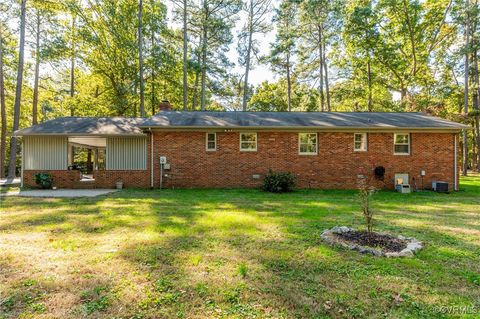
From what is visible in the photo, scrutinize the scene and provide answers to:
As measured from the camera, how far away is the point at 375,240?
4.51m

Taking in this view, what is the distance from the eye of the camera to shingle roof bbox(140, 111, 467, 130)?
11766 mm

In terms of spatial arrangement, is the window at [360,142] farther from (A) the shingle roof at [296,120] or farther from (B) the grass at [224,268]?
(B) the grass at [224,268]

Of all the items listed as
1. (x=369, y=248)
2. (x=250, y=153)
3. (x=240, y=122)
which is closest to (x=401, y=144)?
(x=250, y=153)

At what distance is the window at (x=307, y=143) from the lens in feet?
40.0

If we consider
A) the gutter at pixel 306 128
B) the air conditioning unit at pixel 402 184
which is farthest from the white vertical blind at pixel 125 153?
the air conditioning unit at pixel 402 184

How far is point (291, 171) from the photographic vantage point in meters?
12.1

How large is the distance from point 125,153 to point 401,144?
507 inches

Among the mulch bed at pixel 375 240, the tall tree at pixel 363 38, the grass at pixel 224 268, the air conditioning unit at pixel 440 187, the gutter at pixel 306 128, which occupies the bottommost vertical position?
the grass at pixel 224 268

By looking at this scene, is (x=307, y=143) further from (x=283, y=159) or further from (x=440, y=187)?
(x=440, y=187)

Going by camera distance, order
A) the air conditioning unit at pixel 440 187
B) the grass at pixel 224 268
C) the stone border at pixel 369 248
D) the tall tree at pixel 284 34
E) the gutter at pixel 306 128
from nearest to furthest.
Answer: the grass at pixel 224 268 → the stone border at pixel 369 248 → the air conditioning unit at pixel 440 187 → the gutter at pixel 306 128 → the tall tree at pixel 284 34

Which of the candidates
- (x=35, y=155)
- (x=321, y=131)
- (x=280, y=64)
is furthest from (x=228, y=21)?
(x=35, y=155)

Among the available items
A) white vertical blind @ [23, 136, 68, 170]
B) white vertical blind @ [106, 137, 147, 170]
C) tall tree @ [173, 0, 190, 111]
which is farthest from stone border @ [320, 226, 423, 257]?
tall tree @ [173, 0, 190, 111]

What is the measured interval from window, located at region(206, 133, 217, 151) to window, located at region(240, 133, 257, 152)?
121cm

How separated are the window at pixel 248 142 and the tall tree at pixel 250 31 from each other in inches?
405
